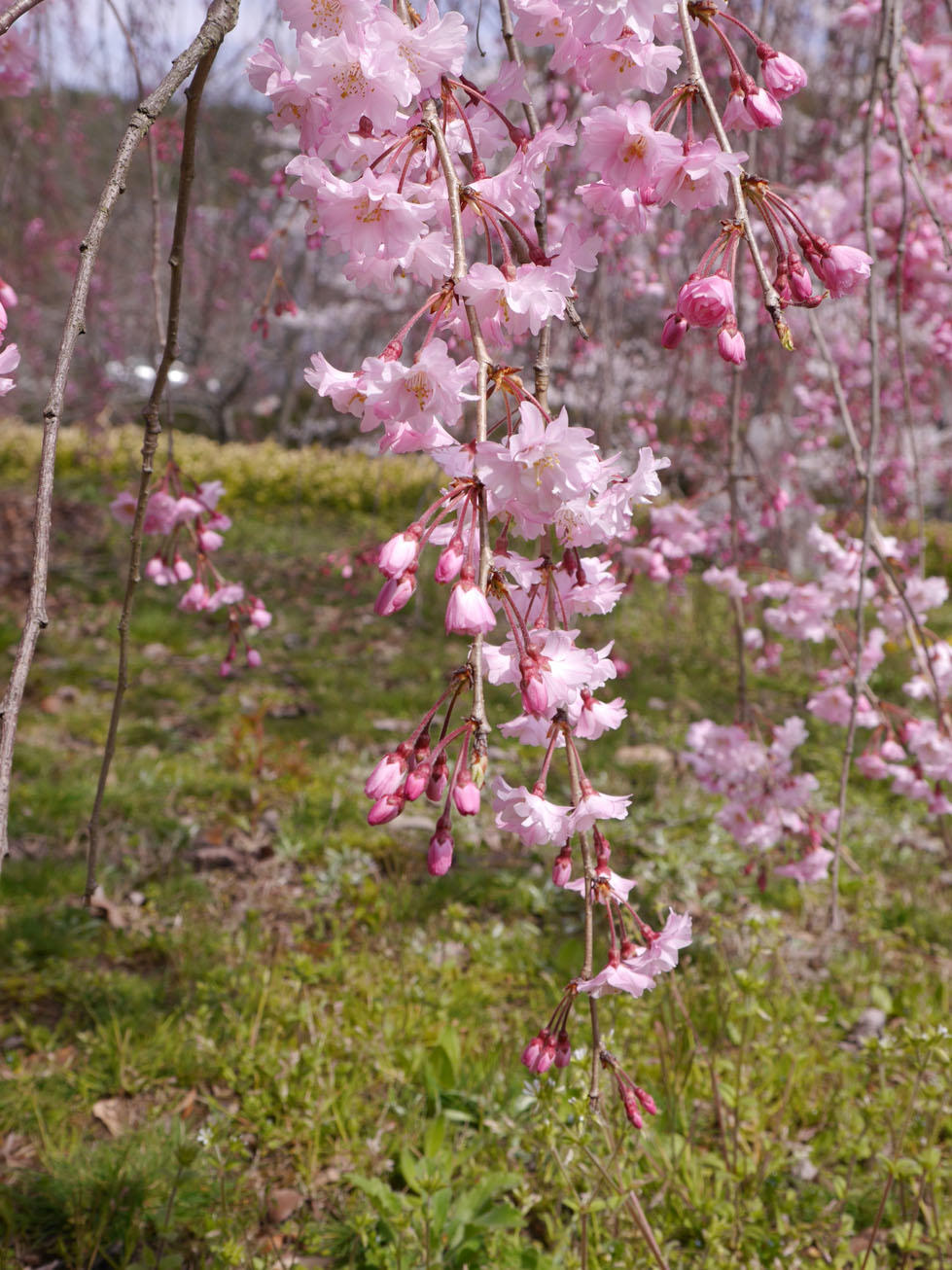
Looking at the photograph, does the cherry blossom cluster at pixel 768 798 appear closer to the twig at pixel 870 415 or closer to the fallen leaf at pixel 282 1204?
the twig at pixel 870 415

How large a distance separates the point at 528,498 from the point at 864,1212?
160cm

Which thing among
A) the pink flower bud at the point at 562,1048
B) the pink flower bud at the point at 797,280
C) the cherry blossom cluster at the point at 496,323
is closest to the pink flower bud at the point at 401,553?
the cherry blossom cluster at the point at 496,323

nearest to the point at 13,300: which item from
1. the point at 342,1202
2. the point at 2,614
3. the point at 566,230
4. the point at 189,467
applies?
the point at 566,230

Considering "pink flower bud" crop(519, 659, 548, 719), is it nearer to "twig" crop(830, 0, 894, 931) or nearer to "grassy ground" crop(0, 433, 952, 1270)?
"grassy ground" crop(0, 433, 952, 1270)

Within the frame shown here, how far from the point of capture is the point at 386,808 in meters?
0.71

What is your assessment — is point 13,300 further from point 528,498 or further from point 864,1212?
point 864,1212

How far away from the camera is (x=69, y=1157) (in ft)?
5.35

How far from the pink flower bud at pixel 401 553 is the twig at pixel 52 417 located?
0.78 ft

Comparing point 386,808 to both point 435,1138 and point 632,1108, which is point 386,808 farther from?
point 435,1138

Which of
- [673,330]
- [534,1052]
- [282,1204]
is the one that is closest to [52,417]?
[673,330]

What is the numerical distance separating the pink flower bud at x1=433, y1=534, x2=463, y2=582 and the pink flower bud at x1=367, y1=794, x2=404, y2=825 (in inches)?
6.8

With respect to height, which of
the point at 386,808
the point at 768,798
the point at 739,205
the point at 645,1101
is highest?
the point at 739,205

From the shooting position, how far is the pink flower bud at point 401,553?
70 centimetres

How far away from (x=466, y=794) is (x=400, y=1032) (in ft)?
4.89
